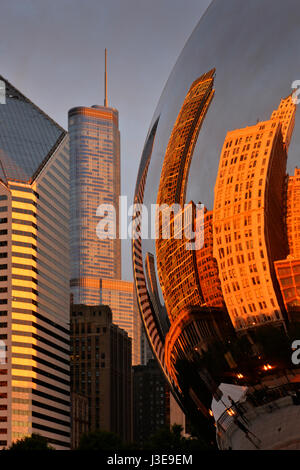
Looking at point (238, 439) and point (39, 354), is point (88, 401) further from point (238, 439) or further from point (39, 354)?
point (238, 439)

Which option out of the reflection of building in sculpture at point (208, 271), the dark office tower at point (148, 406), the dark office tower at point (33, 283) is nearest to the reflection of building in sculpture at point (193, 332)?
the reflection of building in sculpture at point (208, 271)

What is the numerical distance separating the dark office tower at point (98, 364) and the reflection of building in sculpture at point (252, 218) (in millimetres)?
154981

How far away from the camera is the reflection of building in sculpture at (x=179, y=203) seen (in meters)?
4.81

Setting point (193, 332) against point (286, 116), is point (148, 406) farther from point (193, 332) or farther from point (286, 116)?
point (286, 116)

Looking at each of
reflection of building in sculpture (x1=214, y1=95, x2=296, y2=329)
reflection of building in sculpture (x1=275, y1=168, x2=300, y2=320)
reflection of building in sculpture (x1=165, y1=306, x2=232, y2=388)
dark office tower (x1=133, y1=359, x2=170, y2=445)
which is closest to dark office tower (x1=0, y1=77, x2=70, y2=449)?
dark office tower (x1=133, y1=359, x2=170, y2=445)

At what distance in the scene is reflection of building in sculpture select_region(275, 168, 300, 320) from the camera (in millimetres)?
4270

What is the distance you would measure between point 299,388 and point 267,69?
1533 millimetres

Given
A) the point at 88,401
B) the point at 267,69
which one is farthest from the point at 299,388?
the point at 88,401

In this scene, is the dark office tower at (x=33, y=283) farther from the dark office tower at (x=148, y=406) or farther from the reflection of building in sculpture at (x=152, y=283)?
the reflection of building in sculpture at (x=152, y=283)

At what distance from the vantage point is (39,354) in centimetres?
13962

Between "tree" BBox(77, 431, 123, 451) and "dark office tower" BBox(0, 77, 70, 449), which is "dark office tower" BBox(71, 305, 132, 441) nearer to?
"dark office tower" BBox(0, 77, 70, 449)

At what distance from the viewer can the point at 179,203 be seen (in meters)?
4.88

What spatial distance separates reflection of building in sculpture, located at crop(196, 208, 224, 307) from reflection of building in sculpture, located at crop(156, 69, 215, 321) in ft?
0.18

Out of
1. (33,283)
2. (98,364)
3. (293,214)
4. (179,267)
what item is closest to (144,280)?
(179,267)
